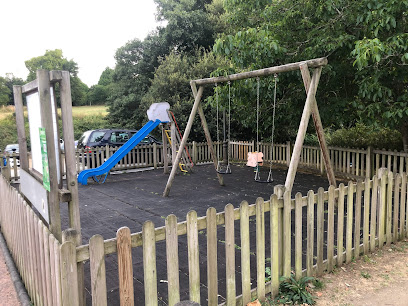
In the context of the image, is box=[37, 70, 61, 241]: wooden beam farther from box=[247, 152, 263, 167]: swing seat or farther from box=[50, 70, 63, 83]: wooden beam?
A: box=[247, 152, 263, 167]: swing seat

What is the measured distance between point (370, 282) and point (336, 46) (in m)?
5.70

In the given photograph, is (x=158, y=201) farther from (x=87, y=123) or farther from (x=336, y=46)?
(x=87, y=123)

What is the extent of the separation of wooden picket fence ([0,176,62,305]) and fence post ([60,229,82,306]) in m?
0.06

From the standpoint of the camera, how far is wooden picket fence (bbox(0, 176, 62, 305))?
2.41 meters

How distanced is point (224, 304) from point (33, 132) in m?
2.67

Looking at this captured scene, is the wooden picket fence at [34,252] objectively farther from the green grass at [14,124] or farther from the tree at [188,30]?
the green grass at [14,124]

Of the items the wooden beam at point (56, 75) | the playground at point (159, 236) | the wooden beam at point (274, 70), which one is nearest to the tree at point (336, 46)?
the wooden beam at point (274, 70)

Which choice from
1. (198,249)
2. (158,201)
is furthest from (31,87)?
(158,201)

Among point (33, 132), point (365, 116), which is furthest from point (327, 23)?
point (33, 132)

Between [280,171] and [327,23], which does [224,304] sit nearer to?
[327,23]

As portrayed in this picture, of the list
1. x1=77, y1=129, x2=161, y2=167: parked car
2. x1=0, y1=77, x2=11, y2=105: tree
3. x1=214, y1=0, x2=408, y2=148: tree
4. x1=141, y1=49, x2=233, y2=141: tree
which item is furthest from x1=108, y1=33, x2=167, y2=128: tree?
x1=0, y1=77, x2=11, y2=105: tree

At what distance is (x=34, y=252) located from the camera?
2.99 metres

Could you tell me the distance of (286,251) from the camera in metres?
3.48

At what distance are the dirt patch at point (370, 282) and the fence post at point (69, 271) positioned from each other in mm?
2360
